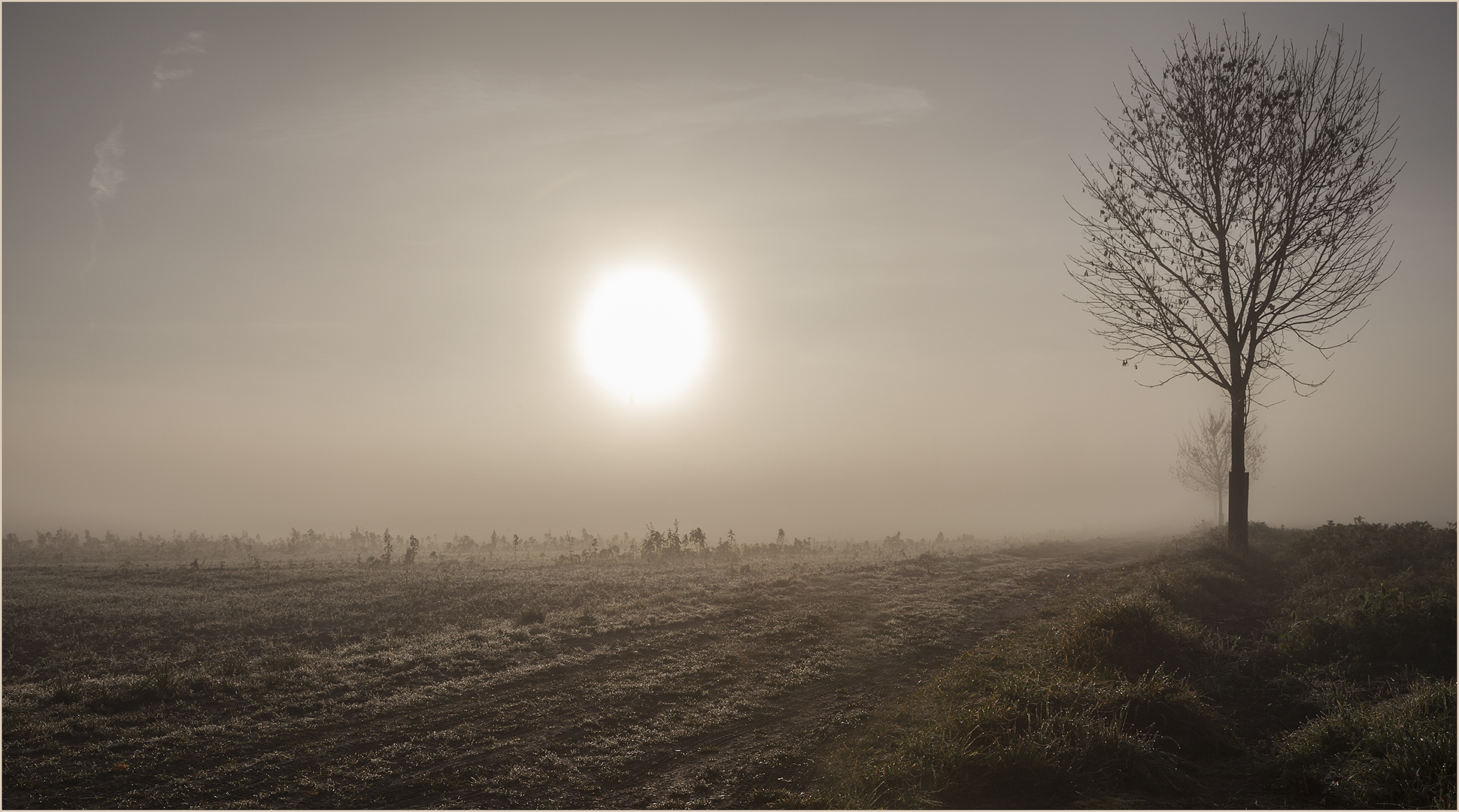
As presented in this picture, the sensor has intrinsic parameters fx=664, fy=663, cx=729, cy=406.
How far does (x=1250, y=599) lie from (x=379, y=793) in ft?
57.6

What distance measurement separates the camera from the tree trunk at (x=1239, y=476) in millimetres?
19578

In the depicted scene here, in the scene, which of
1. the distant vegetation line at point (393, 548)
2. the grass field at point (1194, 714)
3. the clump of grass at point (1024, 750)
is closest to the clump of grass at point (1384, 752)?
the grass field at point (1194, 714)

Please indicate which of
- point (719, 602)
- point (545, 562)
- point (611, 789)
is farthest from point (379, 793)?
point (545, 562)

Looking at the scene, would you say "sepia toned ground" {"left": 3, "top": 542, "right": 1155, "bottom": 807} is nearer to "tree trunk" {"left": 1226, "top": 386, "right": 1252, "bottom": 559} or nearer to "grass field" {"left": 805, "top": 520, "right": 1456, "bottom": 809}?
"grass field" {"left": 805, "top": 520, "right": 1456, "bottom": 809}

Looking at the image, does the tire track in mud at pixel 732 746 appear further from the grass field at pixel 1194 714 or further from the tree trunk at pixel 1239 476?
the tree trunk at pixel 1239 476

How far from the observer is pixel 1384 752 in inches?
253

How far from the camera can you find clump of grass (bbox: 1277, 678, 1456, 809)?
19.2 ft

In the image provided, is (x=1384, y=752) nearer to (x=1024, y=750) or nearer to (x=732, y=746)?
(x=1024, y=750)

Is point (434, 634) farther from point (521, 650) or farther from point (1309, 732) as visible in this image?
point (1309, 732)

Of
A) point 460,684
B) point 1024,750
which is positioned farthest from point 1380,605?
point 460,684

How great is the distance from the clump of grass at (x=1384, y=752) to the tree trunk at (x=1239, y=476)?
13.5 metres

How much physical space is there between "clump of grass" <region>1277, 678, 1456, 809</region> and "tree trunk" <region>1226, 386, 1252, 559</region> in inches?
532

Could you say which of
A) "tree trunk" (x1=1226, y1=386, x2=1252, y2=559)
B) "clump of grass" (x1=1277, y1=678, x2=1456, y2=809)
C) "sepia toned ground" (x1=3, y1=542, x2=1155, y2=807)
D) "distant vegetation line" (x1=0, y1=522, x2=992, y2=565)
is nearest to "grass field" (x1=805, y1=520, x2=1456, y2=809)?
"clump of grass" (x1=1277, y1=678, x2=1456, y2=809)

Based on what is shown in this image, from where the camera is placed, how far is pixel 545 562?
37000 mm
